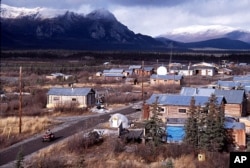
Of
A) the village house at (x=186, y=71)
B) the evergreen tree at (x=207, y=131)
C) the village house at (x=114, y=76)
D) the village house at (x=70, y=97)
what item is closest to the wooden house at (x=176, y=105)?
the evergreen tree at (x=207, y=131)

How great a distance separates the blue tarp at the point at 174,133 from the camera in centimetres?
1972

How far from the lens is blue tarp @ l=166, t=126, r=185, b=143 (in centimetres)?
1972

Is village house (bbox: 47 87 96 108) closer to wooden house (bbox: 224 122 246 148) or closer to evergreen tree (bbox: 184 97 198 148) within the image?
wooden house (bbox: 224 122 246 148)

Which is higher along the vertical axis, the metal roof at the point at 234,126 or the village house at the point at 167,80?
the village house at the point at 167,80

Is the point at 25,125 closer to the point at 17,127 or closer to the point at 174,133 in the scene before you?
the point at 17,127

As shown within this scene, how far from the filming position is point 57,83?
51500 mm

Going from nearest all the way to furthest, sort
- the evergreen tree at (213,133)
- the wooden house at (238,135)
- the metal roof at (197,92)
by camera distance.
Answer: the evergreen tree at (213,133) < the wooden house at (238,135) < the metal roof at (197,92)

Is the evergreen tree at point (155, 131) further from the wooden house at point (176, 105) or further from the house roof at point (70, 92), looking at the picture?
the house roof at point (70, 92)

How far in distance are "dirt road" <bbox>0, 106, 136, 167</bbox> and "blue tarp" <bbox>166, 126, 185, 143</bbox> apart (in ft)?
18.7

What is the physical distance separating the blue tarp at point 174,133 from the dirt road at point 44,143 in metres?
5.69

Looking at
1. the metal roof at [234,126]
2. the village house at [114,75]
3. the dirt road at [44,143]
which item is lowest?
the dirt road at [44,143]

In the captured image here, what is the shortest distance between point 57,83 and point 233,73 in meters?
33.2

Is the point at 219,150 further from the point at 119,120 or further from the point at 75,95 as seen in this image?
the point at 75,95

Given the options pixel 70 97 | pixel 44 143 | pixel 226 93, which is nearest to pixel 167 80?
pixel 70 97
